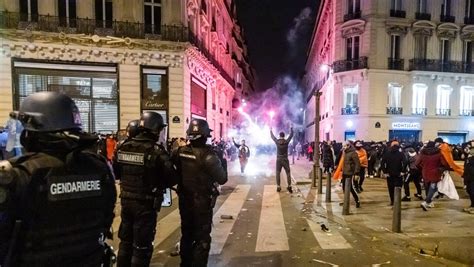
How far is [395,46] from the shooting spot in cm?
2944

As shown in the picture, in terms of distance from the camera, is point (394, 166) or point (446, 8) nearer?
point (394, 166)

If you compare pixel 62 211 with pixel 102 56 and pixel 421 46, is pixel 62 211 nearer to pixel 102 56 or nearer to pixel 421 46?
pixel 102 56

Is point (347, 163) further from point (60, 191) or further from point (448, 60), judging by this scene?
point (448, 60)

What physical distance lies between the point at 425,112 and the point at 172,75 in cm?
2157

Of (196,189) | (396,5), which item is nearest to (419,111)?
(396,5)

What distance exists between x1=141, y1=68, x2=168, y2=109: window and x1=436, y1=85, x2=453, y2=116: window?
23.1 metres

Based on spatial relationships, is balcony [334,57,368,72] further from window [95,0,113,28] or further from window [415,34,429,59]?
window [95,0,113,28]

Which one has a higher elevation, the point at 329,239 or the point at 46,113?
the point at 46,113

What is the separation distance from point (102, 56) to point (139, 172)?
56.1 ft

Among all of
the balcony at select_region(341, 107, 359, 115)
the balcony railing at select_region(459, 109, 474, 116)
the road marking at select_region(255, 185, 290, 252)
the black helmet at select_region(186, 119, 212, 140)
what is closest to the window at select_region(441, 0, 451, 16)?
the balcony railing at select_region(459, 109, 474, 116)

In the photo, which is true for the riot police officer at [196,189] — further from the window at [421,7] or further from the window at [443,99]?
the window at [421,7]

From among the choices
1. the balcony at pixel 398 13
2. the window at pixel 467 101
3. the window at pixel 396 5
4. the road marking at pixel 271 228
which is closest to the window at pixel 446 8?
the balcony at pixel 398 13

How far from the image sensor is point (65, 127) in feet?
6.65

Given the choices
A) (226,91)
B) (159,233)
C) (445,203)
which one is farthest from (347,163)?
(226,91)
